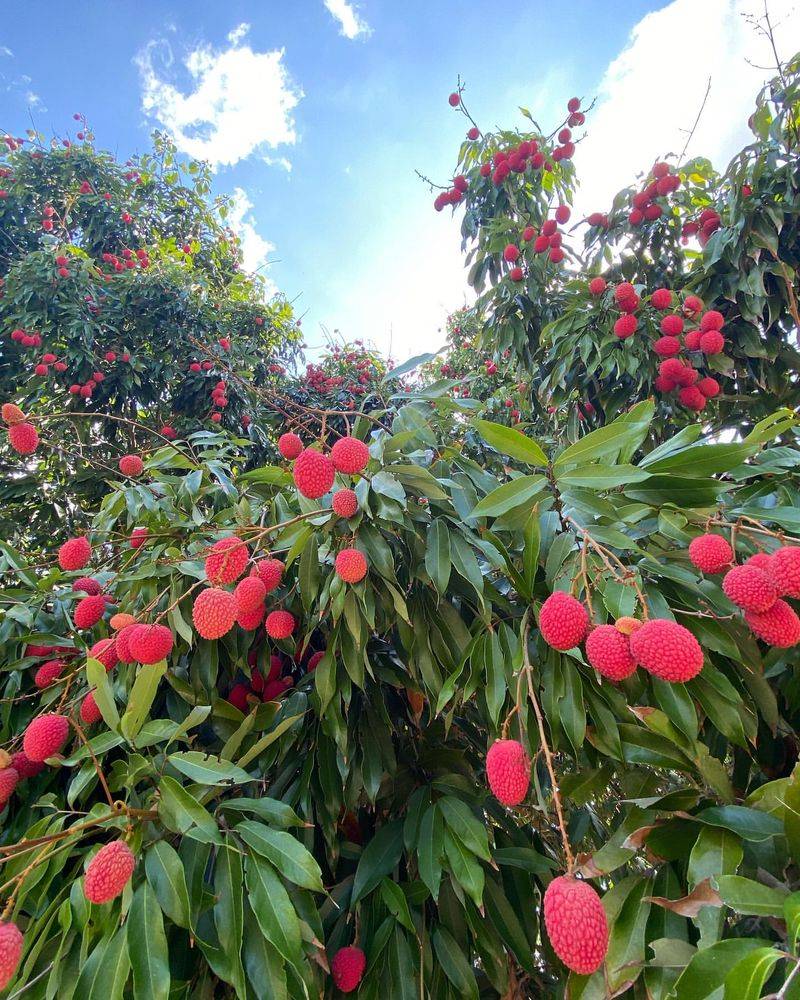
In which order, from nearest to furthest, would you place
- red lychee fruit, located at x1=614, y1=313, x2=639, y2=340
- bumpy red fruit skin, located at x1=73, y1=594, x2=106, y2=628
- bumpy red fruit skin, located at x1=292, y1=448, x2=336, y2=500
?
1. bumpy red fruit skin, located at x1=292, y1=448, x2=336, y2=500
2. bumpy red fruit skin, located at x1=73, y1=594, x2=106, y2=628
3. red lychee fruit, located at x1=614, y1=313, x2=639, y2=340

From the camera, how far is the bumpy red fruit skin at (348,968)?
2.60ft

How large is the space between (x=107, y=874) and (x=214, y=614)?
311 millimetres

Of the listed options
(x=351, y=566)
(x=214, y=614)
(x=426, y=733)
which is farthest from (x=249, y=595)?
(x=426, y=733)

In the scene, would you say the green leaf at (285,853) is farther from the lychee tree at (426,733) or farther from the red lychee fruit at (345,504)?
the red lychee fruit at (345,504)

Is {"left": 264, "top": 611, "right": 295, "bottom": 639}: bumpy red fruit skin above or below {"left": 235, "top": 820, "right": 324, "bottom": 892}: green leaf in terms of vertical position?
above

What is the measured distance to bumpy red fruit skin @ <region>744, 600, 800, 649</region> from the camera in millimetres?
A: 628

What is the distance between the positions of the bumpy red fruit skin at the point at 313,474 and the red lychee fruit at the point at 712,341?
1.43 m

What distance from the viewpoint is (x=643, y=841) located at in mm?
632

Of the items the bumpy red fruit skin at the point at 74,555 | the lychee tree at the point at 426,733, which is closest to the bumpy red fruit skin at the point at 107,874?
the lychee tree at the point at 426,733

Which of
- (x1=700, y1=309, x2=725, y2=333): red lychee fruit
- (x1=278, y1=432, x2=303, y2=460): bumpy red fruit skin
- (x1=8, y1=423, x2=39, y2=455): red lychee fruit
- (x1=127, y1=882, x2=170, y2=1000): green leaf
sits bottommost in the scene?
(x1=127, y1=882, x2=170, y2=1000): green leaf

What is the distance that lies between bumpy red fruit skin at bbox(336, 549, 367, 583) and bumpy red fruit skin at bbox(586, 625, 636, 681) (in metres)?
0.33

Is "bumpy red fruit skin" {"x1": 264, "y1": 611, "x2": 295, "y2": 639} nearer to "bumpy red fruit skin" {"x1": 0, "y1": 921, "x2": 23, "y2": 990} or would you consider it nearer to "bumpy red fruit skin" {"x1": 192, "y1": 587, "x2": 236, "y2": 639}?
"bumpy red fruit skin" {"x1": 192, "y1": 587, "x2": 236, "y2": 639}

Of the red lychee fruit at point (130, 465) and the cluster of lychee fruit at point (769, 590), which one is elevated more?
the red lychee fruit at point (130, 465)

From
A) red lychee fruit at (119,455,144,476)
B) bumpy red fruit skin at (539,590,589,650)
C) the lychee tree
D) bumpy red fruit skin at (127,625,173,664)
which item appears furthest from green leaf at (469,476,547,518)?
red lychee fruit at (119,455,144,476)
